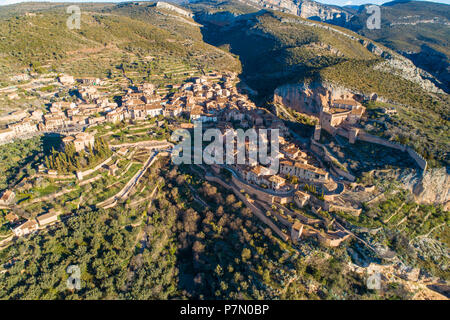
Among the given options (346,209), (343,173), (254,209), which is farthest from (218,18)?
(346,209)

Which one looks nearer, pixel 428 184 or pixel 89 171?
pixel 428 184

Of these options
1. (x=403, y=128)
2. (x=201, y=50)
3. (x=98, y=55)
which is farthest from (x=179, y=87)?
(x=403, y=128)

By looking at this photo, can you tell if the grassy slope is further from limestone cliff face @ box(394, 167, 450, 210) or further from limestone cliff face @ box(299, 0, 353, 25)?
limestone cliff face @ box(299, 0, 353, 25)

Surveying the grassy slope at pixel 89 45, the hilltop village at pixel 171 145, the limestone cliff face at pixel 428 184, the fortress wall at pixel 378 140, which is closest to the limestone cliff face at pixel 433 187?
the limestone cliff face at pixel 428 184

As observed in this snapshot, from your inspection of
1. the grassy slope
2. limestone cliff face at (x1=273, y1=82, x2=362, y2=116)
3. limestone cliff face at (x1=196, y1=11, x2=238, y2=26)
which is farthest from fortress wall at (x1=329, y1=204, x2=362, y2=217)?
limestone cliff face at (x1=196, y1=11, x2=238, y2=26)

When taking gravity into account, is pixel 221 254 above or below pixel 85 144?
below

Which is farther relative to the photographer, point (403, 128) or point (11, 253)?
point (403, 128)

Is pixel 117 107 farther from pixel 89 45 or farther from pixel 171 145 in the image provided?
pixel 89 45

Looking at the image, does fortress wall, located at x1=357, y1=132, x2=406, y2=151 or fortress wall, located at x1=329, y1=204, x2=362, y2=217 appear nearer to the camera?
fortress wall, located at x1=329, y1=204, x2=362, y2=217

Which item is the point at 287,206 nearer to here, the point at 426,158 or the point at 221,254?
the point at 221,254
